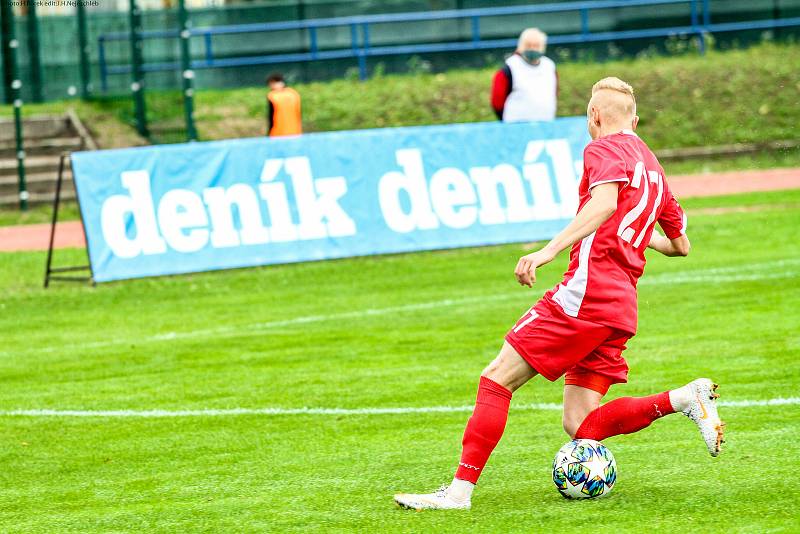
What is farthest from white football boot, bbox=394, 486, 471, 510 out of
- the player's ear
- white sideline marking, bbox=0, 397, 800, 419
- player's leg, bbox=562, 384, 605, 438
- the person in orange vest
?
the person in orange vest

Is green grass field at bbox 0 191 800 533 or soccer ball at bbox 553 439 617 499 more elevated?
soccer ball at bbox 553 439 617 499

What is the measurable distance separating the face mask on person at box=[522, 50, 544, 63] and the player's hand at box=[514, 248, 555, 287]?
10418 millimetres

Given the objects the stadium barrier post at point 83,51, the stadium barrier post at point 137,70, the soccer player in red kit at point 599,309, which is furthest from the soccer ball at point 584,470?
the stadium barrier post at point 83,51

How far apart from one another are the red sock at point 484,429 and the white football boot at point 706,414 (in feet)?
2.55

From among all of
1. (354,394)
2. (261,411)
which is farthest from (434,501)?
(354,394)

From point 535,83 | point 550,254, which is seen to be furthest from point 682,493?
point 535,83

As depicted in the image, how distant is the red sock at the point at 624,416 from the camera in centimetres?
598

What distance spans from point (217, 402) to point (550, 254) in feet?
12.8

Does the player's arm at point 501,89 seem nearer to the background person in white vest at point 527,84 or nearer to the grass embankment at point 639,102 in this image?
the background person in white vest at point 527,84

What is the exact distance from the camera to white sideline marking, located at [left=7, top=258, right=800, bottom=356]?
11328 mm

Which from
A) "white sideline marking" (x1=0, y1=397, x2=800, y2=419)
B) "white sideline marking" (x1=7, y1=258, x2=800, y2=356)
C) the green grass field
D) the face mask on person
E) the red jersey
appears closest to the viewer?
the red jersey

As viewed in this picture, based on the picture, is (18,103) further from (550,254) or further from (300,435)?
(550,254)

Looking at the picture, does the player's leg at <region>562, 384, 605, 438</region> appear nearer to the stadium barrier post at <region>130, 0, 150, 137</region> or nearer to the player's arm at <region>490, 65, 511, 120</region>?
the player's arm at <region>490, 65, 511, 120</region>

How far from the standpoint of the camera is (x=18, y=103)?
21125 millimetres
